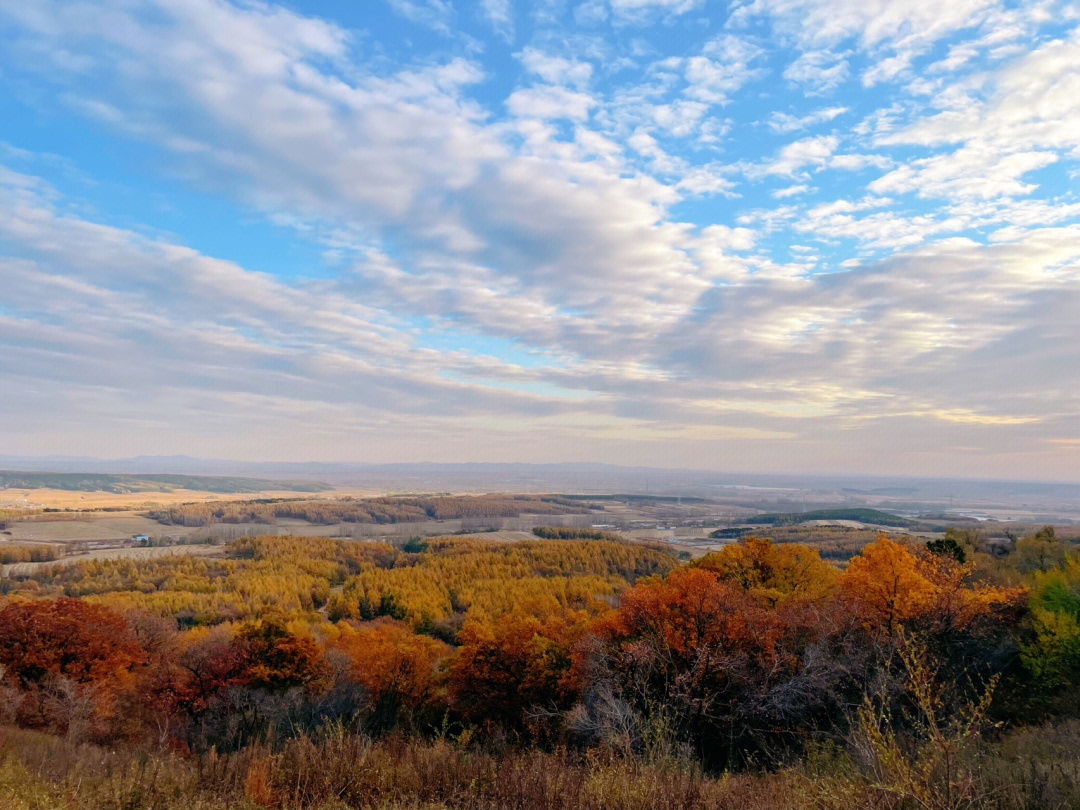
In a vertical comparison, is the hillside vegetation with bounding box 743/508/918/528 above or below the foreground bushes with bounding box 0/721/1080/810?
below

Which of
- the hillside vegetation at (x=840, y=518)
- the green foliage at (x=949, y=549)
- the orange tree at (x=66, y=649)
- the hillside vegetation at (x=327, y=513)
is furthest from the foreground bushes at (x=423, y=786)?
the hillside vegetation at (x=327, y=513)

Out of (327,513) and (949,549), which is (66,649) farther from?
(327,513)

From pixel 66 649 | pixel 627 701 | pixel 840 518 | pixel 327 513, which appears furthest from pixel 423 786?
pixel 327 513

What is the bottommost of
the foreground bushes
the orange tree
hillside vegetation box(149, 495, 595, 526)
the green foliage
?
hillside vegetation box(149, 495, 595, 526)

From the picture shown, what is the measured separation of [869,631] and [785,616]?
3.76 metres

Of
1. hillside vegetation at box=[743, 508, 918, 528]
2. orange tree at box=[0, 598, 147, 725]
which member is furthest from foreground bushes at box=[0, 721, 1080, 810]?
hillside vegetation at box=[743, 508, 918, 528]

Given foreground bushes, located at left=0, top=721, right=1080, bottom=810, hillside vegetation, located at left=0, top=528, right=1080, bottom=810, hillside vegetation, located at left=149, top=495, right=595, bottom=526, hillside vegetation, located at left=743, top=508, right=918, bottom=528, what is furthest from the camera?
hillside vegetation, located at left=149, top=495, right=595, bottom=526

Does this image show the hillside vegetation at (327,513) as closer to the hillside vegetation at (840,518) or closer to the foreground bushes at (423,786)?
the hillside vegetation at (840,518)

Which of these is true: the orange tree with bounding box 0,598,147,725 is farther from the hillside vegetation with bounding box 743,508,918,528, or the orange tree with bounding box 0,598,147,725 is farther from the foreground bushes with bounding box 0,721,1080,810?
the hillside vegetation with bounding box 743,508,918,528

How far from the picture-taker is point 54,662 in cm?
3278

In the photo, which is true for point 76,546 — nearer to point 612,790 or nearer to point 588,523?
point 588,523

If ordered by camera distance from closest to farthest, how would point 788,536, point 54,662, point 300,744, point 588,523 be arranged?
1. point 300,744
2. point 54,662
3. point 788,536
4. point 588,523

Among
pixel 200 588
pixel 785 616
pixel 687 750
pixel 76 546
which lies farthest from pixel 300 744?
pixel 76 546

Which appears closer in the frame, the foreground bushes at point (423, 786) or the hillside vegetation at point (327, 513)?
the foreground bushes at point (423, 786)
